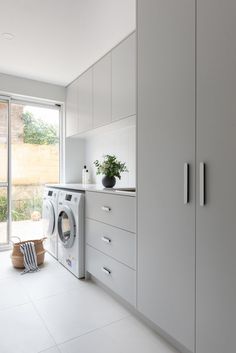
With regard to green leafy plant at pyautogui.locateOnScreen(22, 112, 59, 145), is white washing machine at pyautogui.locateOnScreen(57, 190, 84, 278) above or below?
below

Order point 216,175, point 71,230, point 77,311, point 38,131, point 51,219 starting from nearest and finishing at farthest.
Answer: point 216,175 < point 77,311 < point 71,230 < point 51,219 < point 38,131

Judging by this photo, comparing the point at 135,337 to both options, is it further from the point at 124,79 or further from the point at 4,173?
the point at 4,173

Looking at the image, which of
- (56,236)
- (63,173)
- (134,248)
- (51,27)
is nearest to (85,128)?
(63,173)

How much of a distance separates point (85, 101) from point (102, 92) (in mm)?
469

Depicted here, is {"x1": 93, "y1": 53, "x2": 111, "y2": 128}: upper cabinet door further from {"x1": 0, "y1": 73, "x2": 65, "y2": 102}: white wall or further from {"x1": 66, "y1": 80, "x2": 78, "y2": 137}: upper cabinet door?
{"x1": 0, "y1": 73, "x2": 65, "y2": 102}: white wall

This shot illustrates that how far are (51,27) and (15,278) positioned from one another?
247 cm

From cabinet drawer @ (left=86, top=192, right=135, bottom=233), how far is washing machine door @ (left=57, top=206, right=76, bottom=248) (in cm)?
24

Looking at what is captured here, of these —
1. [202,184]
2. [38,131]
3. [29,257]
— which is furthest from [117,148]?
[202,184]

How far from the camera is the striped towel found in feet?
8.79

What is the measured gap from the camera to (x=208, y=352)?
4.11ft

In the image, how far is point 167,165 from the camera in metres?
1.47

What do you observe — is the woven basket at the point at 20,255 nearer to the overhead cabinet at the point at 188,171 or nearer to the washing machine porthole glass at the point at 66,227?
the washing machine porthole glass at the point at 66,227

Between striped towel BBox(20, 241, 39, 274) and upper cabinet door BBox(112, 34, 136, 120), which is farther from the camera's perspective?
striped towel BBox(20, 241, 39, 274)

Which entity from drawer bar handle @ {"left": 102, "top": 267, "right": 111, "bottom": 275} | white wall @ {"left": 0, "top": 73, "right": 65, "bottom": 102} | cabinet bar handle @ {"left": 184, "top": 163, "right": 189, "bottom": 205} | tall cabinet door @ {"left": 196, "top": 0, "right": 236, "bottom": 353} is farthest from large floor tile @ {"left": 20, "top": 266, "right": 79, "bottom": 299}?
white wall @ {"left": 0, "top": 73, "right": 65, "bottom": 102}
